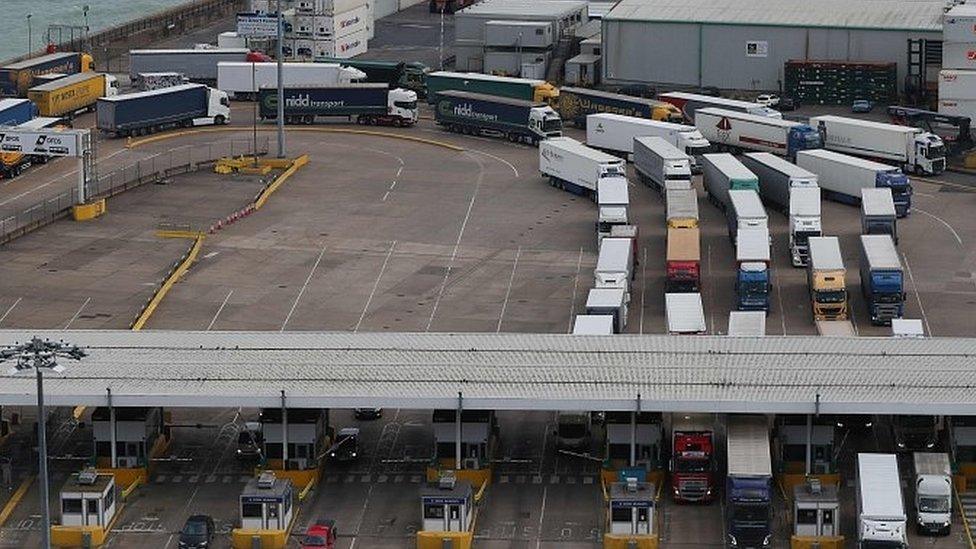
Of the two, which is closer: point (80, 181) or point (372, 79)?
point (80, 181)

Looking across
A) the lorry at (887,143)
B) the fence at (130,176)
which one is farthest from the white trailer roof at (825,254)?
the fence at (130,176)

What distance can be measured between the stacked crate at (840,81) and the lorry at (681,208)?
35458 millimetres

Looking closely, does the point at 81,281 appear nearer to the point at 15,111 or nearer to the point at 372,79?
the point at 15,111

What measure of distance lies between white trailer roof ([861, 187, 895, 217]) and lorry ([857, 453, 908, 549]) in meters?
36.3

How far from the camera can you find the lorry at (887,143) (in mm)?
123938

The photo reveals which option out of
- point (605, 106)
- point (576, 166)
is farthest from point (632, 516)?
point (605, 106)

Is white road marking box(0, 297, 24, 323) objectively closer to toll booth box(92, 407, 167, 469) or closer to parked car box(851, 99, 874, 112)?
toll booth box(92, 407, 167, 469)

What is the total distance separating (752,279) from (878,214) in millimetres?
12525

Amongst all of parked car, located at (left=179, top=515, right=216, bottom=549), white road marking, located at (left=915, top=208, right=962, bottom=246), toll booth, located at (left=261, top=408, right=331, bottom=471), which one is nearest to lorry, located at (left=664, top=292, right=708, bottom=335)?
toll booth, located at (left=261, top=408, right=331, bottom=471)

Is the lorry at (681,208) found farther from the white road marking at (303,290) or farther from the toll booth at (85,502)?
the toll booth at (85,502)

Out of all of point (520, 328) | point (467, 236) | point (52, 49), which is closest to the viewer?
point (520, 328)

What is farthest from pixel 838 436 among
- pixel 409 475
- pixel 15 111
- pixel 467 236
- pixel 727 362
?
pixel 15 111

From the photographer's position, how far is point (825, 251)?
9700cm

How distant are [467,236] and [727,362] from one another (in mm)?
35991
